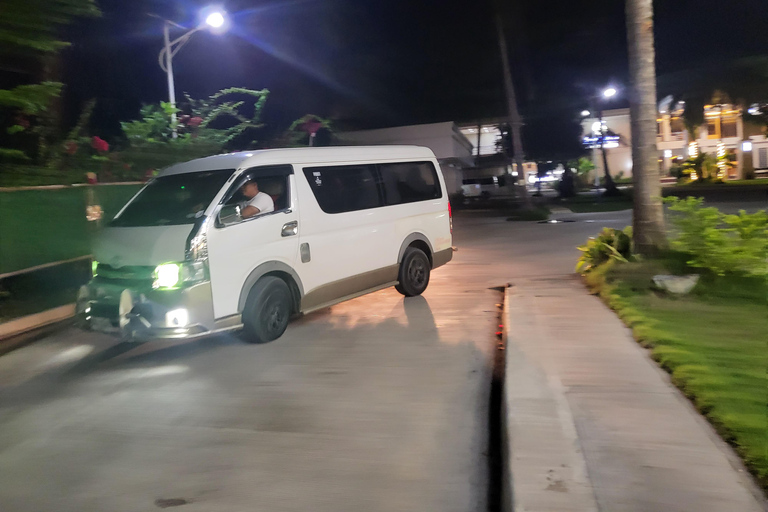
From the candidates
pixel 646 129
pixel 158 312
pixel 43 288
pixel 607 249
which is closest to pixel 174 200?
pixel 158 312

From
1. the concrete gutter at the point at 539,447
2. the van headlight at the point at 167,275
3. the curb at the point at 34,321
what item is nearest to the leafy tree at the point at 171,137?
the curb at the point at 34,321

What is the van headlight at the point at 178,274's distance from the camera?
6414 millimetres

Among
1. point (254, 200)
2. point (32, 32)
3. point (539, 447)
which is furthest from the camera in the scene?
point (32, 32)

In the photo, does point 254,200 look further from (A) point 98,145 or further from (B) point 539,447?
(A) point 98,145

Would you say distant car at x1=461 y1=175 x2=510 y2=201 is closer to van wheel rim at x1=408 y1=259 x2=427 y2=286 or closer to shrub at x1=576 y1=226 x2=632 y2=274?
shrub at x1=576 y1=226 x2=632 y2=274

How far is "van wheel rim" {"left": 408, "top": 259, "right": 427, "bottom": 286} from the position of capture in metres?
9.58

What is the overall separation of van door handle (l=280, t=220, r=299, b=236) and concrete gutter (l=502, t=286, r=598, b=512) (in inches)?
113

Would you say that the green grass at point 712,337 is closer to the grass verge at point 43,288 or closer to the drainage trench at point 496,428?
the drainage trench at point 496,428

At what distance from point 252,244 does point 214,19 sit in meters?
8.04

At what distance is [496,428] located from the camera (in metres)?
5.02

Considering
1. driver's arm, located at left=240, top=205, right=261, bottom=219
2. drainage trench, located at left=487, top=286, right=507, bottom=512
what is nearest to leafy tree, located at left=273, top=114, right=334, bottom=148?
driver's arm, located at left=240, top=205, right=261, bottom=219

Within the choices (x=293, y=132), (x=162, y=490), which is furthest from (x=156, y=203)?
(x=293, y=132)

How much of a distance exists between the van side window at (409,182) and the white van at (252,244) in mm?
30

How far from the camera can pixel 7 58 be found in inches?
352
